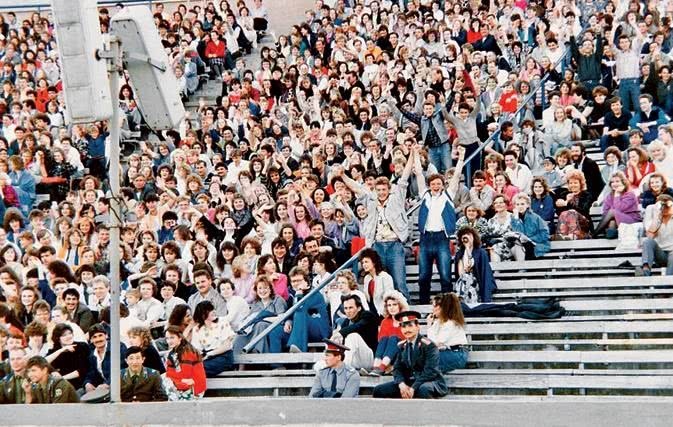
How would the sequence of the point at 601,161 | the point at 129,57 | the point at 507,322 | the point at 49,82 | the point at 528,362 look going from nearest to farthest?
1. the point at 129,57
2. the point at 528,362
3. the point at 507,322
4. the point at 601,161
5. the point at 49,82

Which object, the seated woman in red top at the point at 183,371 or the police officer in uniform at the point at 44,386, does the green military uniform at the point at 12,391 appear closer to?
the police officer in uniform at the point at 44,386

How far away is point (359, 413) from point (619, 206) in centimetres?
639

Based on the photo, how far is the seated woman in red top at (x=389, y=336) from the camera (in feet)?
47.2

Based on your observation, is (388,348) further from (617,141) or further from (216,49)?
(216,49)

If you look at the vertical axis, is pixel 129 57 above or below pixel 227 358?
above

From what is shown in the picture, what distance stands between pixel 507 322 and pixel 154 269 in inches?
191

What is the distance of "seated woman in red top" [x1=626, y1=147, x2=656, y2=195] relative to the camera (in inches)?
696

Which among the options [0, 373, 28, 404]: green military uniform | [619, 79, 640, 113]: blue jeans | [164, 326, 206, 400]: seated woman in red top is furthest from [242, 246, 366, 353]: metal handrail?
[619, 79, 640, 113]: blue jeans

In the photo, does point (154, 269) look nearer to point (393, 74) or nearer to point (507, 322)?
point (507, 322)

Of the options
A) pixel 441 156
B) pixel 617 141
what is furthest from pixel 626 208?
pixel 441 156

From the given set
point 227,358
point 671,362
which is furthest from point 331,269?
point 671,362

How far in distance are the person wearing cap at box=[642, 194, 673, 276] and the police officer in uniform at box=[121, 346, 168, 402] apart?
588 centimetres

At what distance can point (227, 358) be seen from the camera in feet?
50.9

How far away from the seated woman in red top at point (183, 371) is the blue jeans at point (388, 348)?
6.09 ft
